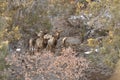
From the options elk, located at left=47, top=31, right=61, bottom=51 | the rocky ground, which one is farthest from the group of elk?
the rocky ground

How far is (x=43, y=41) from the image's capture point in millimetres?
9930

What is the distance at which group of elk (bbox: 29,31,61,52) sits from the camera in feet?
31.8

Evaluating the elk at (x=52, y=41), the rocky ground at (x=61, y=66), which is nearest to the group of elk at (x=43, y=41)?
the elk at (x=52, y=41)

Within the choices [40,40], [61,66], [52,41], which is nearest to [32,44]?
[40,40]

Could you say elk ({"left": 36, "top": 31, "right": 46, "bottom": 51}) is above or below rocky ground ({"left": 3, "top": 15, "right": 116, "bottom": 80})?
below

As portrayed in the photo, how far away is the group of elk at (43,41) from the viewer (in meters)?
9.70

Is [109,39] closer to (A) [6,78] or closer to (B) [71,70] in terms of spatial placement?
(B) [71,70]

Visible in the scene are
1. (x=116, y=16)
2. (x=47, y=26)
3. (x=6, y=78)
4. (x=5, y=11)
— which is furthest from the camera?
(x=47, y=26)

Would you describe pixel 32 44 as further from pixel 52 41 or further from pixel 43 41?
pixel 52 41

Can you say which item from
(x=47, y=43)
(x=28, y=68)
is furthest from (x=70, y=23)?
(x=28, y=68)

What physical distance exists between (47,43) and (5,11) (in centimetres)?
160

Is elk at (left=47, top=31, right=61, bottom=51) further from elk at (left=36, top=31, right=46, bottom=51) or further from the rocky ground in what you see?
the rocky ground

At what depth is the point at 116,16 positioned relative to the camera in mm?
6562

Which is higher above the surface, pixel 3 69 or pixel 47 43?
pixel 3 69
